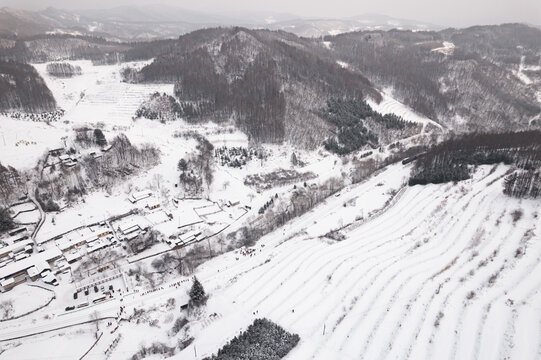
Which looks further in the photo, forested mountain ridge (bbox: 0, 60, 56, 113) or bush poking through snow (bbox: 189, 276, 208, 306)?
forested mountain ridge (bbox: 0, 60, 56, 113)

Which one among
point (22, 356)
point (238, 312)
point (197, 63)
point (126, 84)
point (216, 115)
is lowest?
point (22, 356)

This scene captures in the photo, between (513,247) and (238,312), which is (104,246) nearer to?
(238,312)

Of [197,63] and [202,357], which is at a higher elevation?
[197,63]

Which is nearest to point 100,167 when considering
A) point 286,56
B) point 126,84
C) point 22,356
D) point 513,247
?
point 22,356

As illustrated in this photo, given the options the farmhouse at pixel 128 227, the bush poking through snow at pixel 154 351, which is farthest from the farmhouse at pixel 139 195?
the bush poking through snow at pixel 154 351

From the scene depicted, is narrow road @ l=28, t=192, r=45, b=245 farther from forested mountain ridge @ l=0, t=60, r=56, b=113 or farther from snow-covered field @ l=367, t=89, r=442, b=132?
snow-covered field @ l=367, t=89, r=442, b=132

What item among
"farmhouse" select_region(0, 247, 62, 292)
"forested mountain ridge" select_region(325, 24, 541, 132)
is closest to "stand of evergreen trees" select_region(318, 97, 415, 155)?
"forested mountain ridge" select_region(325, 24, 541, 132)
